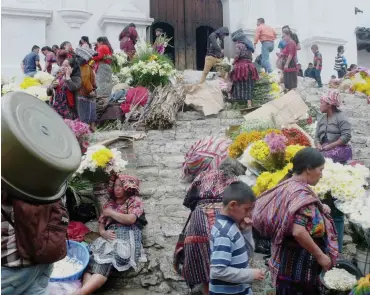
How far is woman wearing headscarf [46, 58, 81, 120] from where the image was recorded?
25.4 ft

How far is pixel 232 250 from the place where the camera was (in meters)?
3.27

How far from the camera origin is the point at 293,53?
11914mm

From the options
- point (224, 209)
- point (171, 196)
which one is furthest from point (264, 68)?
point (224, 209)

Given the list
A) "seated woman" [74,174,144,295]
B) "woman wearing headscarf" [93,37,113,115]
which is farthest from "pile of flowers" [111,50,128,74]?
"seated woman" [74,174,144,295]

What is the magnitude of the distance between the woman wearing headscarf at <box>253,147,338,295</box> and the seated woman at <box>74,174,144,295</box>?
66.5 inches

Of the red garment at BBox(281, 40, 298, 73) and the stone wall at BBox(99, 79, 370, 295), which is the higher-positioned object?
the red garment at BBox(281, 40, 298, 73)

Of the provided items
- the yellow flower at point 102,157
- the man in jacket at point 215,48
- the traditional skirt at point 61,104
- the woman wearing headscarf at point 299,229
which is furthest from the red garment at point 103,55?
the woman wearing headscarf at point 299,229

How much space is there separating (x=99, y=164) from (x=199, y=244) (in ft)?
5.73

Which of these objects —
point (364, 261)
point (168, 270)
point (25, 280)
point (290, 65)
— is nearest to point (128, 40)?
point (290, 65)

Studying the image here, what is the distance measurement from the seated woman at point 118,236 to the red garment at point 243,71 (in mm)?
5612

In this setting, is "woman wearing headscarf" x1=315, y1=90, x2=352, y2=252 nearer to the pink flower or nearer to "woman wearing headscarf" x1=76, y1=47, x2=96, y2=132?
the pink flower

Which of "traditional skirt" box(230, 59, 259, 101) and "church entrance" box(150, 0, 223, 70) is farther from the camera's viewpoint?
"church entrance" box(150, 0, 223, 70)

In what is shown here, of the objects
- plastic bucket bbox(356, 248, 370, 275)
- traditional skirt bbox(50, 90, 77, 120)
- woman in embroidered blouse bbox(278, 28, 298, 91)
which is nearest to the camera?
plastic bucket bbox(356, 248, 370, 275)

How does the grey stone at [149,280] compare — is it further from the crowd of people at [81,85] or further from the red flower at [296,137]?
the crowd of people at [81,85]
